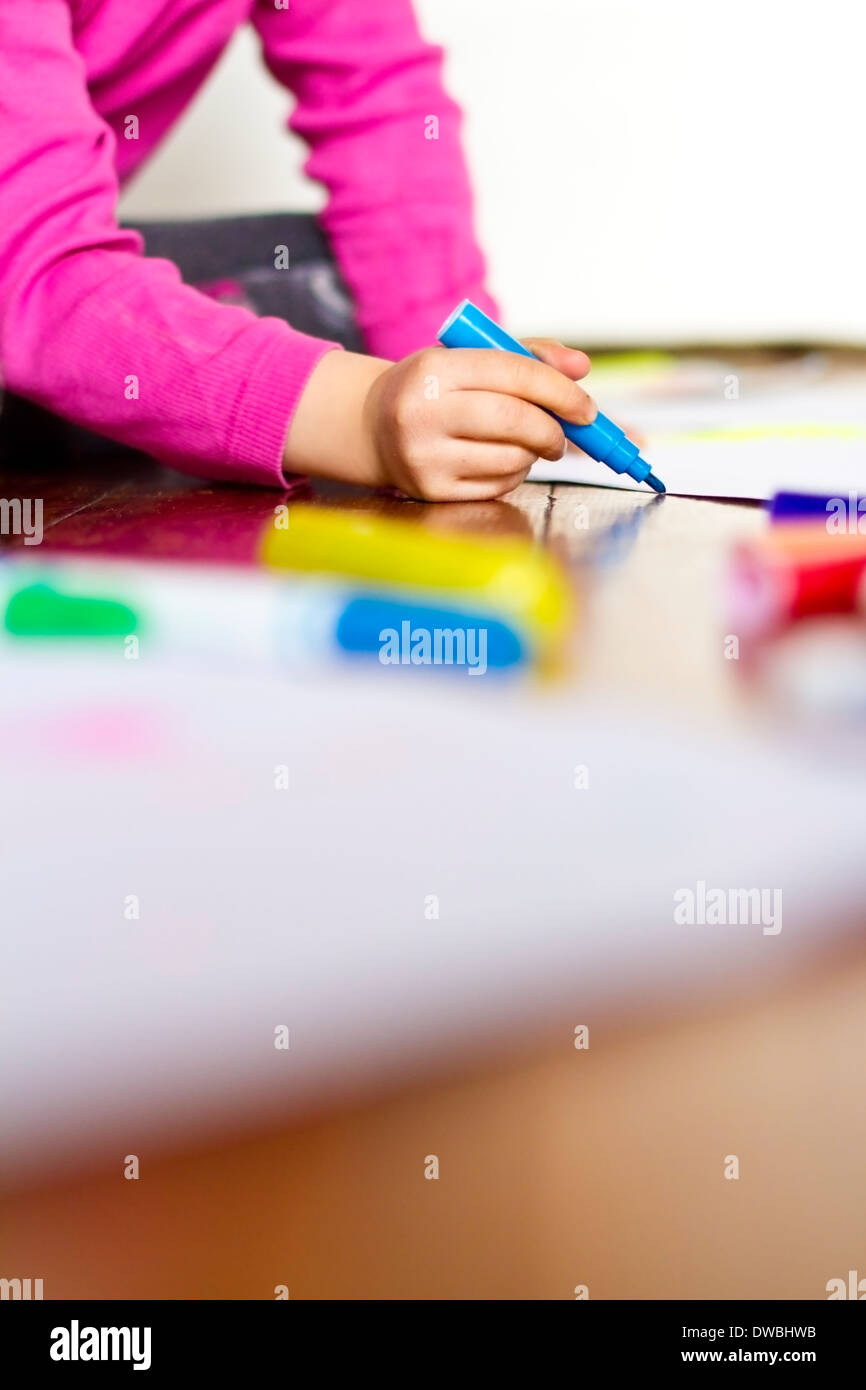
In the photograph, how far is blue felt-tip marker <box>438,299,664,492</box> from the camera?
567 millimetres

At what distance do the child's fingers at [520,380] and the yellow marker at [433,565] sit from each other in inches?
6.2

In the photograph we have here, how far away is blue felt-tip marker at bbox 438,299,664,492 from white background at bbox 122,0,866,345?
3.02 ft

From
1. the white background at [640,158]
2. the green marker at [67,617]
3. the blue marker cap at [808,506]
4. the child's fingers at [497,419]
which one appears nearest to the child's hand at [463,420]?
the child's fingers at [497,419]

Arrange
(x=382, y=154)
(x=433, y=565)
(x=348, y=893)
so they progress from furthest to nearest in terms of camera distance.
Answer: (x=382, y=154), (x=433, y=565), (x=348, y=893)

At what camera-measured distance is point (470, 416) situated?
0.56 meters

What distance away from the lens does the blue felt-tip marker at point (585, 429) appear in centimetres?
57

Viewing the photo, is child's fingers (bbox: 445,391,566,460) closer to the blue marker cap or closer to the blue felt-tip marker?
the blue felt-tip marker

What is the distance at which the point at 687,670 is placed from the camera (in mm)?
297

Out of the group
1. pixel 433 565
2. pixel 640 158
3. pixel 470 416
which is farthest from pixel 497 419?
pixel 640 158

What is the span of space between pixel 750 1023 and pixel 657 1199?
1.1 inches

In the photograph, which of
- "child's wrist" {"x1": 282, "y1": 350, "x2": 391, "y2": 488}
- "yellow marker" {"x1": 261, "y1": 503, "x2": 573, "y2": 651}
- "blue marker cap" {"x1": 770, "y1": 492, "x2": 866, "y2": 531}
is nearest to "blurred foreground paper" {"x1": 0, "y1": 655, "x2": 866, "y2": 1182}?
"yellow marker" {"x1": 261, "y1": 503, "x2": 573, "y2": 651}

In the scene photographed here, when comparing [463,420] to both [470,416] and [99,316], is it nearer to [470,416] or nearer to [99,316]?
[470,416]

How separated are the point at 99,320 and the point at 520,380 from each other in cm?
22

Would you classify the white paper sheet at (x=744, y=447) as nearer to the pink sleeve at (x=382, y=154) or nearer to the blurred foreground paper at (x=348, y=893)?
the pink sleeve at (x=382, y=154)
